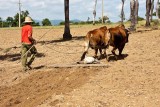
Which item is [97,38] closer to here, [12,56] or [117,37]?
[117,37]

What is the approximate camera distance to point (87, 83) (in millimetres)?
11406

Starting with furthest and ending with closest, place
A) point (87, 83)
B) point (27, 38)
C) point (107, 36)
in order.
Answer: point (27, 38), point (107, 36), point (87, 83)

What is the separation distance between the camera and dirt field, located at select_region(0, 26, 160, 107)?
9.96 metres

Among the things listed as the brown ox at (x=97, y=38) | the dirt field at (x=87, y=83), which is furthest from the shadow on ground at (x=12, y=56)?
the brown ox at (x=97, y=38)

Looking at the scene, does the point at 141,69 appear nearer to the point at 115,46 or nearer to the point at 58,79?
the point at 115,46

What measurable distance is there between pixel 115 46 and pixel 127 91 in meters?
3.92

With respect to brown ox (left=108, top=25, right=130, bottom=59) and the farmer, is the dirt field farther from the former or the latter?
the farmer

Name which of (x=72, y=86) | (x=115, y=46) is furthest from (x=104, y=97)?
(x=115, y=46)

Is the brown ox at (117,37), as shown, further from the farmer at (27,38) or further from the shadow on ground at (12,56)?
the shadow on ground at (12,56)

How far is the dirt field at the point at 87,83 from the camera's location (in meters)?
9.96

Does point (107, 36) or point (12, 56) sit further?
point (12, 56)

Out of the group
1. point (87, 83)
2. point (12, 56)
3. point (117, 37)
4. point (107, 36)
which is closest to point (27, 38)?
point (107, 36)

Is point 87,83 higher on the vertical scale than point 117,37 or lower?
lower

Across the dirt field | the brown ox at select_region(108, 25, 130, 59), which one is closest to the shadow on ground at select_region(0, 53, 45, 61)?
the dirt field
